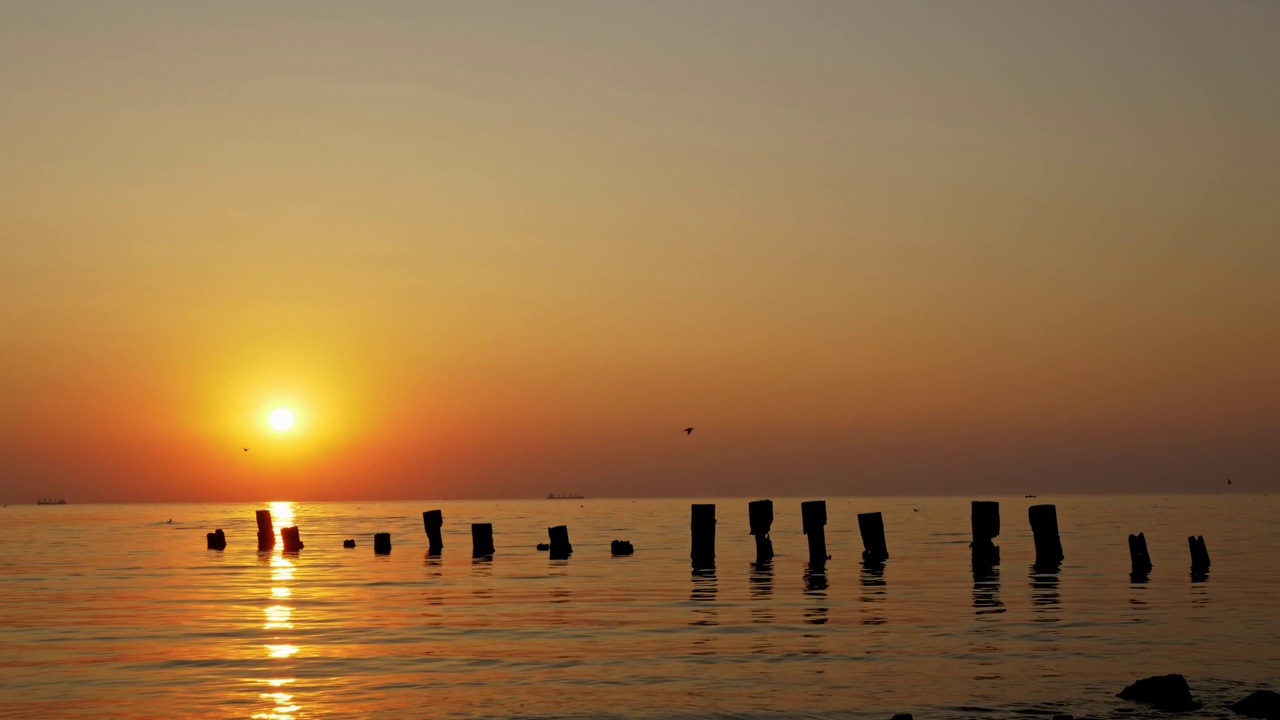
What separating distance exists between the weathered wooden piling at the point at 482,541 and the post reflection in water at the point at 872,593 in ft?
51.1

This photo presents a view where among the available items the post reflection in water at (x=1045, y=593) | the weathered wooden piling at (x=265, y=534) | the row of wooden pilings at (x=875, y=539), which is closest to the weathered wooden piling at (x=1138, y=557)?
the row of wooden pilings at (x=875, y=539)

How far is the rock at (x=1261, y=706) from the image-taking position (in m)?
16.3

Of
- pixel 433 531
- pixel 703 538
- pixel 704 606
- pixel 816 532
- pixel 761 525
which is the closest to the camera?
pixel 704 606

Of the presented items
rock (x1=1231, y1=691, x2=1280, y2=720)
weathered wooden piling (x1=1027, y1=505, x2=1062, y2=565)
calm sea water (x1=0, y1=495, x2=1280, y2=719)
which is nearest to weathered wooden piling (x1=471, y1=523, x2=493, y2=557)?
calm sea water (x1=0, y1=495, x2=1280, y2=719)

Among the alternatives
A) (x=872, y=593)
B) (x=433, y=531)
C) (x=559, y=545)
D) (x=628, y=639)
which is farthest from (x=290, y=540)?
(x=628, y=639)

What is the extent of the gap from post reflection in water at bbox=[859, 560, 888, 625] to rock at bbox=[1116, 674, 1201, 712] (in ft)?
33.3

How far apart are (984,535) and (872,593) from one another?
27.5 ft

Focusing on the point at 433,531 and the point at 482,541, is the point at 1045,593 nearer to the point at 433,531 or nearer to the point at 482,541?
the point at 482,541

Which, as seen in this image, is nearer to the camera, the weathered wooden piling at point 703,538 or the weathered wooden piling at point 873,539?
the weathered wooden piling at point 873,539

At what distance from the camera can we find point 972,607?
3100cm

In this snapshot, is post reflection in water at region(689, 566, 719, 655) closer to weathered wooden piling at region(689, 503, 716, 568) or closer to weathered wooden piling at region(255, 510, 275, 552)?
weathered wooden piling at region(689, 503, 716, 568)

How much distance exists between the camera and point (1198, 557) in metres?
40.9

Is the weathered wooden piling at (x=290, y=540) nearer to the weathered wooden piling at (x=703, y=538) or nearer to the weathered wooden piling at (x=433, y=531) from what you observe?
→ the weathered wooden piling at (x=433, y=531)

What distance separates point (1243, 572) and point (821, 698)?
28.5 m
